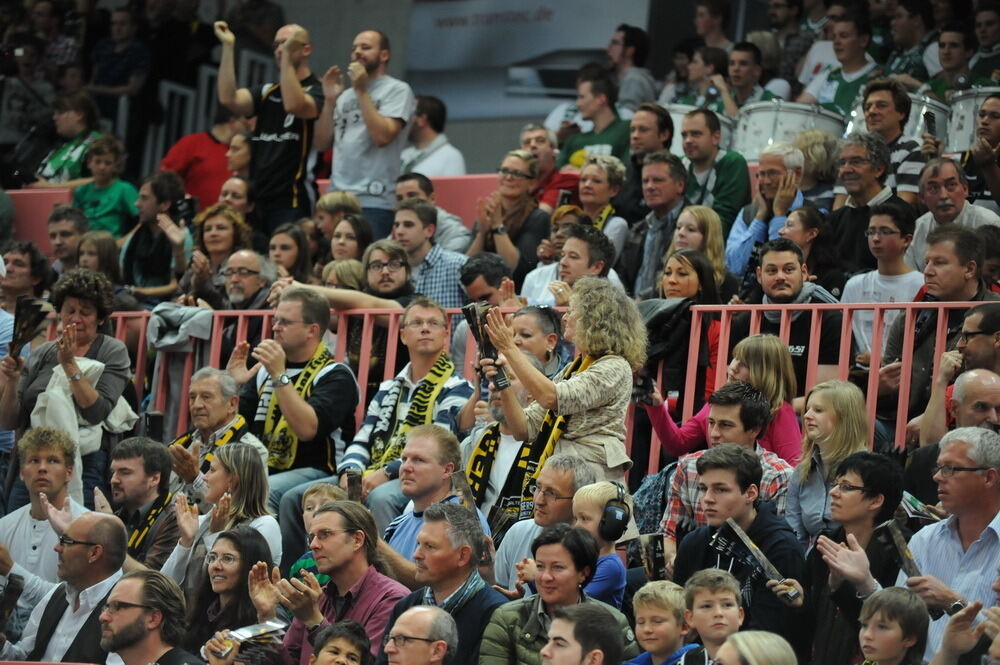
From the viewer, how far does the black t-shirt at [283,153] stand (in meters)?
13.0

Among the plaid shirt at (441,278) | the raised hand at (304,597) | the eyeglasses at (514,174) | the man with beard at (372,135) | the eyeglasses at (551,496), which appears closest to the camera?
the raised hand at (304,597)

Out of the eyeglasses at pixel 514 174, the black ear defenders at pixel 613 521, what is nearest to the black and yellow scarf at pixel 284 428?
the eyeglasses at pixel 514 174

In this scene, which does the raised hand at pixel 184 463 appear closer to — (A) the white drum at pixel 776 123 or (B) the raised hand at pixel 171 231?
(B) the raised hand at pixel 171 231

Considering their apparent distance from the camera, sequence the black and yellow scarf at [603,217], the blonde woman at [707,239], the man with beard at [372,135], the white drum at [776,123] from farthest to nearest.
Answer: the man with beard at [372,135] → the white drum at [776,123] → the black and yellow scarf at [603,217] → the blonde woman at [707,239]

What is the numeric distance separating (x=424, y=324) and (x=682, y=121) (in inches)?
146

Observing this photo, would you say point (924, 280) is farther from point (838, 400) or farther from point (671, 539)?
point (671, 539)

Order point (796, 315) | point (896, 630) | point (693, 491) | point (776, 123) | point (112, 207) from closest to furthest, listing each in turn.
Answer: point (896, 630) → point (693, 491) → point (796, 315) → point (776, 123) → point (112, 207)

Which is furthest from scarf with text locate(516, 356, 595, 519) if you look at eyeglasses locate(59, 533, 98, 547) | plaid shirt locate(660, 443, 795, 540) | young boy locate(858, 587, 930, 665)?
young boy locate(858, 587, 930, 665)

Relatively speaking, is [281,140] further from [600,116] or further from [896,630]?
[896,630]

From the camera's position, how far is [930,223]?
1013 centimetres

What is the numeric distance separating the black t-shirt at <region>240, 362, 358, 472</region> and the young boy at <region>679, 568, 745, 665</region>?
10.3 feet

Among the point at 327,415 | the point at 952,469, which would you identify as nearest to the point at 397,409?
the point at 327,415

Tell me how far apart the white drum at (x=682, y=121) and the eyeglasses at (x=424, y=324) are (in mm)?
3602

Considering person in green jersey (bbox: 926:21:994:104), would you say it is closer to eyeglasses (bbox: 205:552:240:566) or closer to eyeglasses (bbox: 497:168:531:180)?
eyeglasses (bbox: 497:168:531:180)
